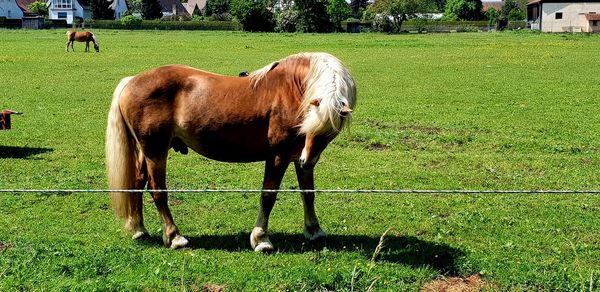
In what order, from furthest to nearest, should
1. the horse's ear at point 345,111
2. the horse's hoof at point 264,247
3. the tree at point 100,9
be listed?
1. the tree at point 100,9
2. the horse's hoof at point 264,247
3. the horse's ear at point 345,111

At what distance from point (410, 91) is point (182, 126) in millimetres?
15351

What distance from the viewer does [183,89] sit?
646 cm

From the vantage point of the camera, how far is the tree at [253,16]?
85812mm

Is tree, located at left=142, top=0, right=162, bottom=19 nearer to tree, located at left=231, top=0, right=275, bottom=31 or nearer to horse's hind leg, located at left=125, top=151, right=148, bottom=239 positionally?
tree, located at left=231, top=0, right=275, bottom=31

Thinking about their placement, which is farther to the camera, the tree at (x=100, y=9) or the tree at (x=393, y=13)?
the tree at (x=100, y=9)

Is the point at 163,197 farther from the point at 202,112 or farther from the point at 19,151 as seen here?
the point at 19,151

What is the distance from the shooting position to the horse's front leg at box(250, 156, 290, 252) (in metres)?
6.36

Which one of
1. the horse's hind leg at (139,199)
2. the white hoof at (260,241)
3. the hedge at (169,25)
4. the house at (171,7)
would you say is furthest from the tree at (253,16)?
the white hoof at (260,241)

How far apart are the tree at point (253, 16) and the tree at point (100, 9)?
3431 centimetres

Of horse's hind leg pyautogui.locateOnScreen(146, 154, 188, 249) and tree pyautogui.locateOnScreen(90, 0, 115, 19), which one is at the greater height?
tree pyautogui.locateOnScreen(90, 0, 115, 19)

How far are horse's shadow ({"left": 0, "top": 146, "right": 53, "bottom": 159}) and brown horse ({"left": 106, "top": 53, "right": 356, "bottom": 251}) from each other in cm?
553

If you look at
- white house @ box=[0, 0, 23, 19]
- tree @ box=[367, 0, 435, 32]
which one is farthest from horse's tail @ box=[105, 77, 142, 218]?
white house @ box=[0, 0, 23, 19]

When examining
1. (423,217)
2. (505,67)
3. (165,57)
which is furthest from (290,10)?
(423,217)

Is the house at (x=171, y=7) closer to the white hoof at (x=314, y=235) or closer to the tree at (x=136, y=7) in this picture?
the tree at (x=136, y=7)
